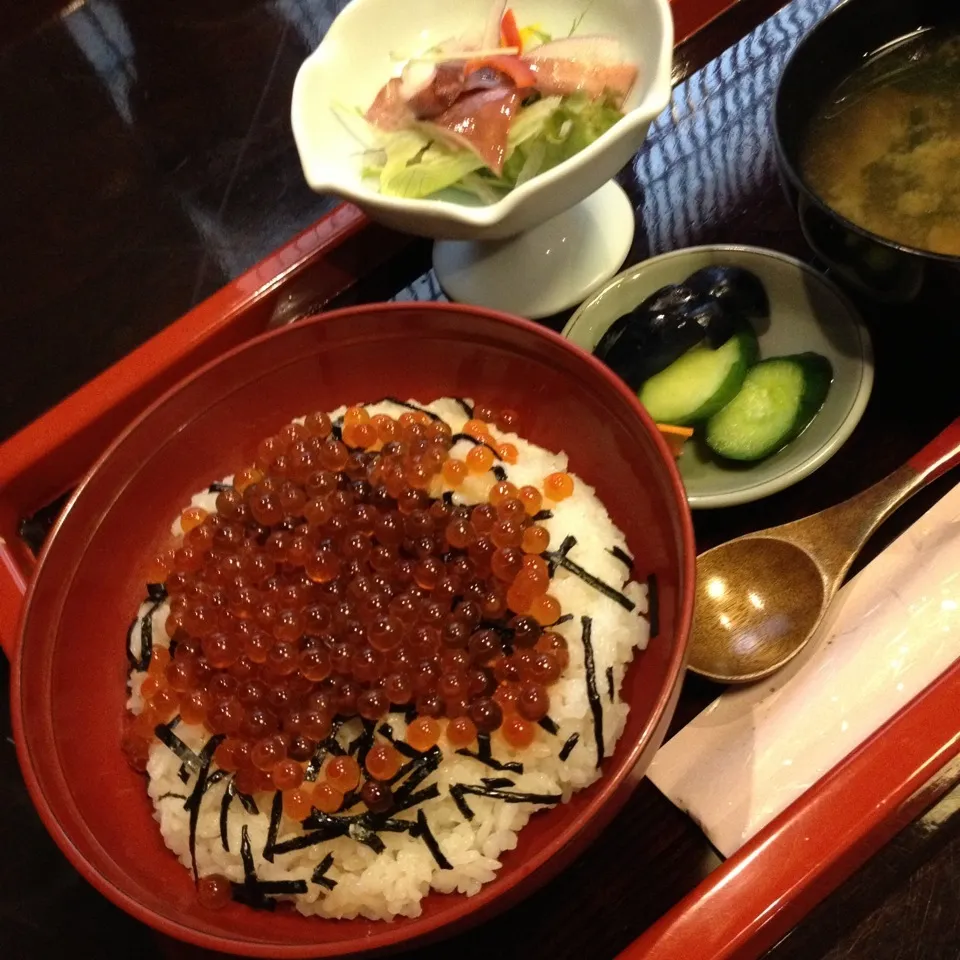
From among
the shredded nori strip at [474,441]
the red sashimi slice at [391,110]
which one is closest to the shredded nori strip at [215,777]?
the shredded nori strip at [474,441]

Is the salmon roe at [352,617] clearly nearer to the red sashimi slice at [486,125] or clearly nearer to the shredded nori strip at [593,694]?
the shredded nori strip at [593,694]

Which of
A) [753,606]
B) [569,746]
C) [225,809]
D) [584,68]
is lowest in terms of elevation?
[753,606]

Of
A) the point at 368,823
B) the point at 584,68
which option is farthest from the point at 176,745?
the point at 584,68

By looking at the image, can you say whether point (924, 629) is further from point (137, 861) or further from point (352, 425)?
point (137, 861)

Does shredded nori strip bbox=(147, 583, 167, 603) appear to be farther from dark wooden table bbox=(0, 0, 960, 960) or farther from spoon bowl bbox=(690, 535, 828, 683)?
spoon bowl bbox=(690, 535, 828, 683)

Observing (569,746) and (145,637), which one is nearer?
(569,746)

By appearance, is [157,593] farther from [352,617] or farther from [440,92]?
[440,92]
